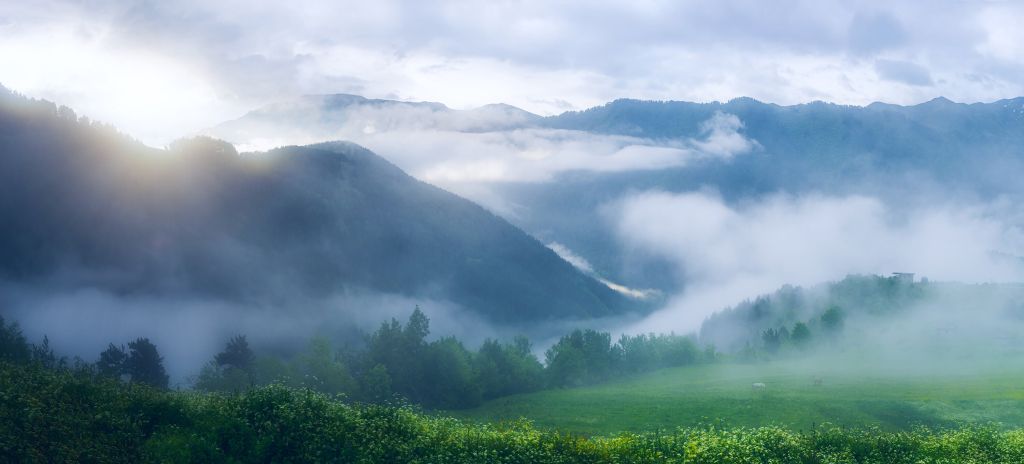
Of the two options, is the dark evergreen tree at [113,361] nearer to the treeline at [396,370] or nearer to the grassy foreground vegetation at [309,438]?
the treeline at [396,370]

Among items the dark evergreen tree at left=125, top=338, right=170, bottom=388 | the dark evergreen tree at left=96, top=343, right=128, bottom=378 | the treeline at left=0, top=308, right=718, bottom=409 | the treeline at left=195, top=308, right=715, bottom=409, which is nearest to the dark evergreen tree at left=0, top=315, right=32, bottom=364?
the treeline at left=0, top=308, right=718, bottom=409

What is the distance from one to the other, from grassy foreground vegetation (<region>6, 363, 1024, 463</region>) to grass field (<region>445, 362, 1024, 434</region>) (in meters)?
28.8

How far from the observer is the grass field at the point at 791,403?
379 feet

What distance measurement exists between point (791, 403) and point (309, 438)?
80.1m

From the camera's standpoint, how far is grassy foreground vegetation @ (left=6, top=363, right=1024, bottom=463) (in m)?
65.0

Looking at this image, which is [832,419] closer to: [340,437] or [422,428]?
[422,428]

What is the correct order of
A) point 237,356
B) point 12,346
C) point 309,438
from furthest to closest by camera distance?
1. point 237,356
2. point 12,346
3. point 309,438

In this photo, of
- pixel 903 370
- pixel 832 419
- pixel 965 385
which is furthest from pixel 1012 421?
pixel 903 370

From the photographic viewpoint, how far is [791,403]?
12519cm

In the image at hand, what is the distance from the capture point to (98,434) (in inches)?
2581

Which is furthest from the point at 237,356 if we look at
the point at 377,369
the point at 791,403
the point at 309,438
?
the point at 791,403

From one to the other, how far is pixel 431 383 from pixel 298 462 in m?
76.3

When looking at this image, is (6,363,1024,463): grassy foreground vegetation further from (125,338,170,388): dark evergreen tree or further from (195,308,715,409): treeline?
(125,338,170,388): dark evergreen tree

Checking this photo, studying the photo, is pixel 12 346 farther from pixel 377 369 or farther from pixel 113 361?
pixel 377 369
